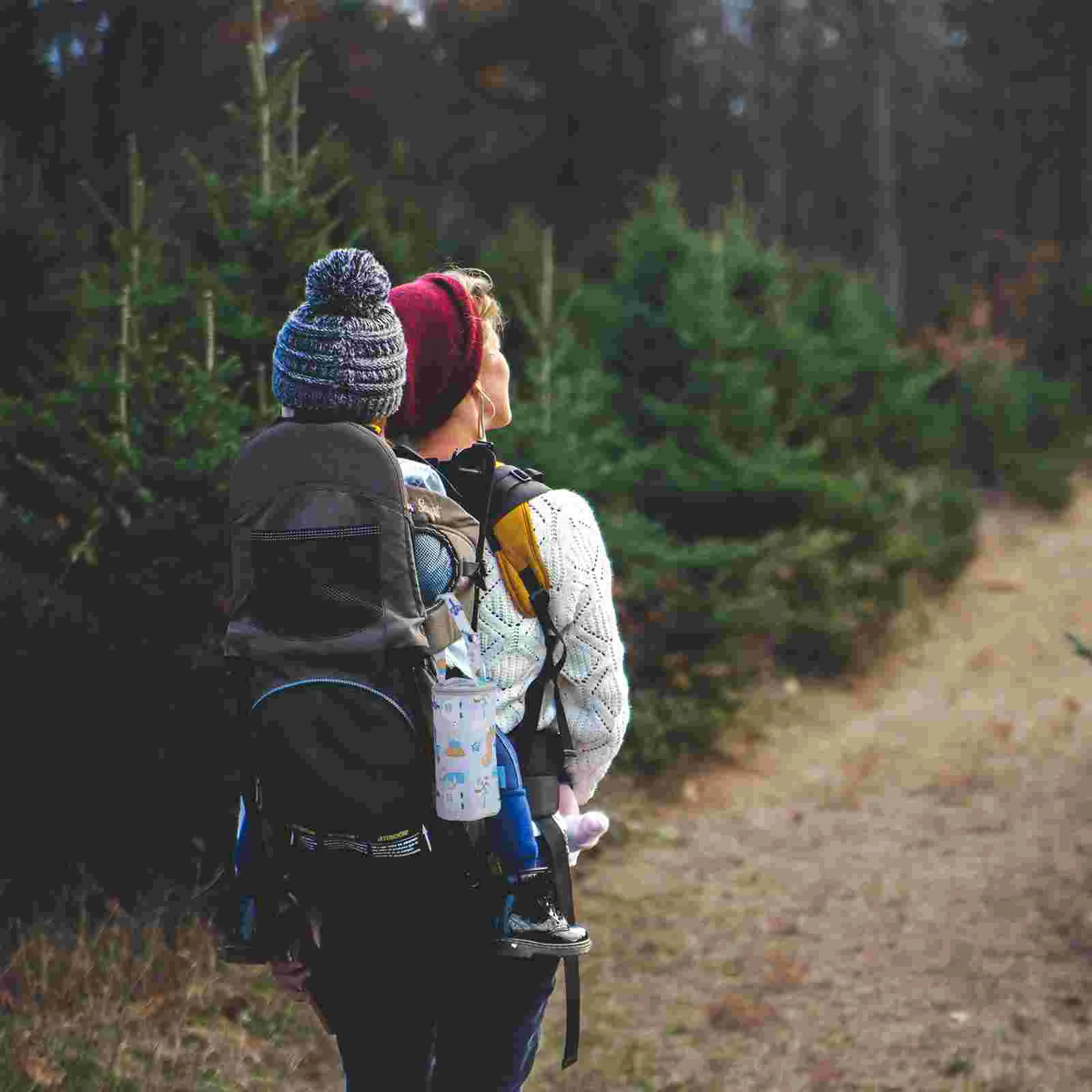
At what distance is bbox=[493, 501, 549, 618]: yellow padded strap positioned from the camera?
7.34ft

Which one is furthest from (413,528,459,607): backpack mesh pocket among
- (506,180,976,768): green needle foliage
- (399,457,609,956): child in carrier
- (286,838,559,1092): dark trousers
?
(506,180,976,768): green needle foliage

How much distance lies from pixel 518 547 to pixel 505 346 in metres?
6.14

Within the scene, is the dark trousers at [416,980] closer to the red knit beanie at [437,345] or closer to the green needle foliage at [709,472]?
the red knit beanie at [437,345]

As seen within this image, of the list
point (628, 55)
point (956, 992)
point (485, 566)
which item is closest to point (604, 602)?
point (485, 566)

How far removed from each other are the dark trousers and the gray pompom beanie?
0.81 meters

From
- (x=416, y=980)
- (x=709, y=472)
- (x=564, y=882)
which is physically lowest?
(x=709, y=472)

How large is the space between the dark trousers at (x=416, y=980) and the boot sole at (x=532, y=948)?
33mm

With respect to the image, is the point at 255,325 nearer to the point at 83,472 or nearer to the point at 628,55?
the point at 83,472

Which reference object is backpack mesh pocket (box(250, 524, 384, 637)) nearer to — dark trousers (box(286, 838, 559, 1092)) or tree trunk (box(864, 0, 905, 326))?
dark trousers (box(286, 838, 559, 1092))

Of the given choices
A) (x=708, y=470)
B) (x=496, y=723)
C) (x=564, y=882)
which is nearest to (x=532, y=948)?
(x=564, y=882)

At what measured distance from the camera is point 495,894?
2178 mm

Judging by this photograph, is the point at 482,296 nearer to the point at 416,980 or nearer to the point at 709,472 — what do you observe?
the point at 416,980

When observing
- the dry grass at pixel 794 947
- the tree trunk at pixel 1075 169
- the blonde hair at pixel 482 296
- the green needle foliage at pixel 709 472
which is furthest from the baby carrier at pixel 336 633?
the tree trunk at pixel 1075 169

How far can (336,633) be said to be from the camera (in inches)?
78.2
